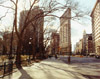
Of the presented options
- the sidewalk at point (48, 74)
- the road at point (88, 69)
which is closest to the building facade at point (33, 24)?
the sidewalk at point (48, 74)

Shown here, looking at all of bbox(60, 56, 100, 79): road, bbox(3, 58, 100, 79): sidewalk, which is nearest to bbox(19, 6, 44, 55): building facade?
bbox(3, 58, 100, 79): sidewalk

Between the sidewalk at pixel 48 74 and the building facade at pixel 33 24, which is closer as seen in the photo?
the sidewalk at pixel 48 74

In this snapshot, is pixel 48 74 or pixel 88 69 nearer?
pixel 48 74

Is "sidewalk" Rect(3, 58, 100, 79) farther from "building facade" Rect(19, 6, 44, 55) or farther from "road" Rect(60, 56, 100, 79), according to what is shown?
"building facade" Rect(19, 6, 44, 55)

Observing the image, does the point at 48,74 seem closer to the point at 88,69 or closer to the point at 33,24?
the point at 88,69

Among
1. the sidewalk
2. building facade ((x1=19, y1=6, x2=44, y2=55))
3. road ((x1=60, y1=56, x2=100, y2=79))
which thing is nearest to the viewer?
the sidewalk

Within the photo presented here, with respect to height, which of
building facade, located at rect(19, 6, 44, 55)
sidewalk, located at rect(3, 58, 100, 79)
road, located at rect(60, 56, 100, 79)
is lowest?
road, located at rect(60, 56, 100, 79)

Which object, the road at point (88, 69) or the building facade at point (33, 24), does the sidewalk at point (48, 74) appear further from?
the building facade at point (33, 24)

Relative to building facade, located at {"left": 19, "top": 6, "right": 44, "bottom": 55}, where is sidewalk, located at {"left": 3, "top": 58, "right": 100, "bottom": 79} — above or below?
below

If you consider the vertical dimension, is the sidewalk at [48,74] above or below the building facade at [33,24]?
below

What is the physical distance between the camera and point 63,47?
147875mm

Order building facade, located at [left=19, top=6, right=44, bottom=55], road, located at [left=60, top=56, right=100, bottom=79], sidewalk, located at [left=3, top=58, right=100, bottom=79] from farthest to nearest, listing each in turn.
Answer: building facade, located at [left=19, top=6, right=44, bottom=55] → road, located at [left=60, top=56, right=100, bottom=79] → sidewalk, located at [left=3, top=58, right=100, bottom=79]

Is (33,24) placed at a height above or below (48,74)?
above

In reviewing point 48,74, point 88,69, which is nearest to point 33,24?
point 88,69
